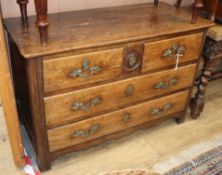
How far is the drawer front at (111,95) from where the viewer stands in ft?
4.43

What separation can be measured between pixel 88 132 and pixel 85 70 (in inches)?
16.0

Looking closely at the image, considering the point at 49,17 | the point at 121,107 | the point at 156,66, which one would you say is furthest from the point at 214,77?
the point at 49,17

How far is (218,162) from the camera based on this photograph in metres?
1.71

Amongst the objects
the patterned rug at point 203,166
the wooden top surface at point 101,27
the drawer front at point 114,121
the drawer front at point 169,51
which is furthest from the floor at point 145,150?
the wooden top surface at point 101,27

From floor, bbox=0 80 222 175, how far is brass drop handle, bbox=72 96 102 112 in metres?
0.38

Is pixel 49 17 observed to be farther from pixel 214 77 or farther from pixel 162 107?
pixel 214 77

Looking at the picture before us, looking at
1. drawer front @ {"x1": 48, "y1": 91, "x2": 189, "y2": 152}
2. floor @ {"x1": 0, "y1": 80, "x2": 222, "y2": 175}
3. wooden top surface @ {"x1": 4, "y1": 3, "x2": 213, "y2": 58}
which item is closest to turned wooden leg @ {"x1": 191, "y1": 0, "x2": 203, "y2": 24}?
wooden top surface @ {"x1": 4, "y1": 3, "x2": 213, "y2": 58}

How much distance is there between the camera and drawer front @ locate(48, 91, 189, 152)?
1.46 m

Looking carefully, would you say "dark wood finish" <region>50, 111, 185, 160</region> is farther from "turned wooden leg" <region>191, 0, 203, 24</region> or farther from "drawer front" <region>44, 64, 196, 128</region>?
"turned wooden leg" <region>191, 0, 203, 24</region>

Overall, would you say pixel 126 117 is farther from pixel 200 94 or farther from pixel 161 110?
pixel 200 94

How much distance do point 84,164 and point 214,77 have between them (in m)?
1.22

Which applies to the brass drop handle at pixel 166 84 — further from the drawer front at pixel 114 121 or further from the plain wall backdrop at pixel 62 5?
the plain wall backdrop at pixel 62 5

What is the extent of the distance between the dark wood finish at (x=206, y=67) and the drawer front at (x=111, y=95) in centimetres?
15

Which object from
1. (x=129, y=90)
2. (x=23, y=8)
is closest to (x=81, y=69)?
(x=129, y=90)
